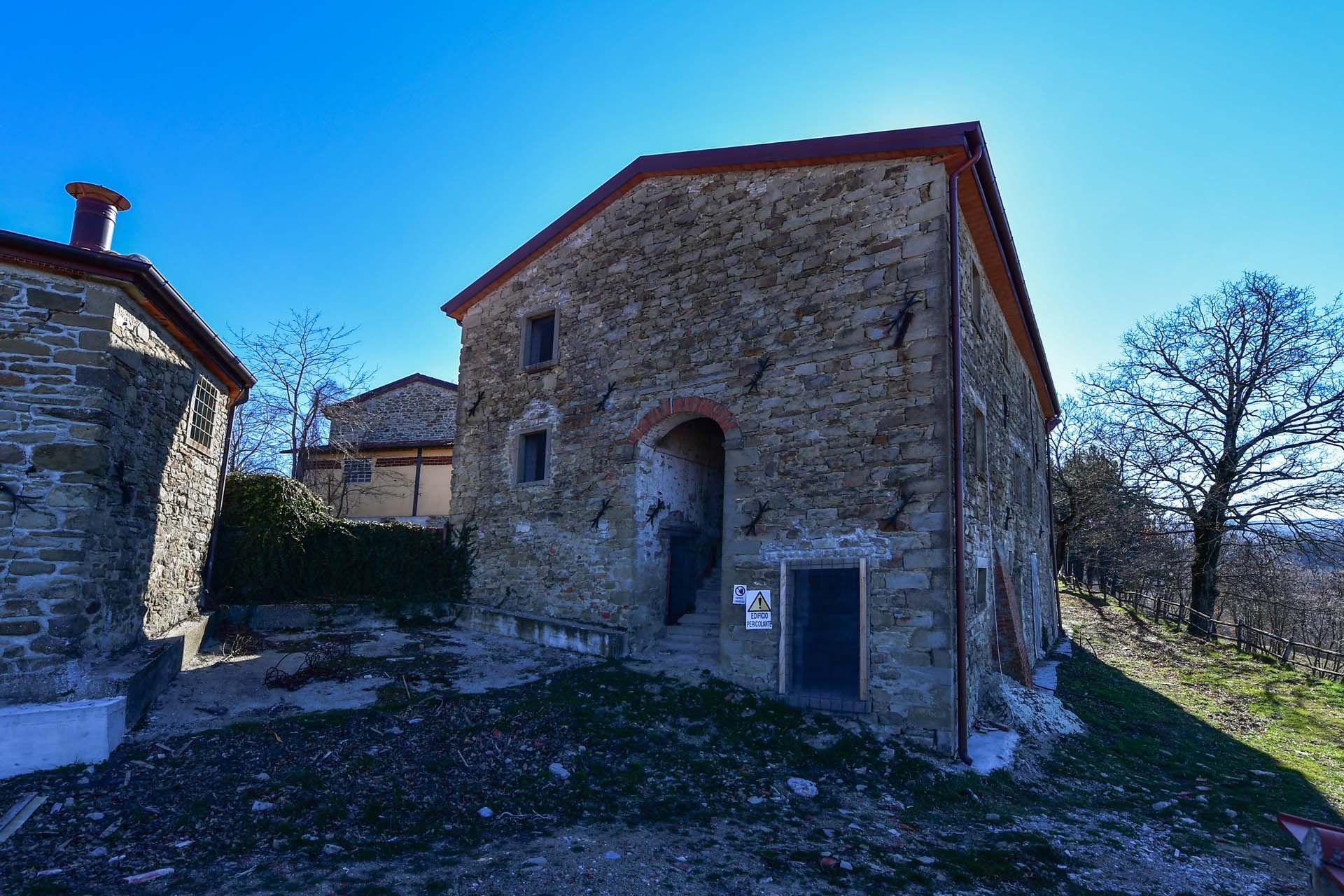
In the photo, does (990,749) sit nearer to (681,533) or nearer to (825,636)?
(825,636)

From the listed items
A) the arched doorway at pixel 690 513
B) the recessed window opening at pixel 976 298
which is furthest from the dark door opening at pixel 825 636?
the recessed window opening at pixel 976 298

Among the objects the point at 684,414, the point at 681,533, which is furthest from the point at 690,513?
the point at 684,414

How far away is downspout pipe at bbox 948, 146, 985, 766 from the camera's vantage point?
23.2ft

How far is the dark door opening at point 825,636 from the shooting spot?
24.8ft

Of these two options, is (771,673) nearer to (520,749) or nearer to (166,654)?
(520,749)

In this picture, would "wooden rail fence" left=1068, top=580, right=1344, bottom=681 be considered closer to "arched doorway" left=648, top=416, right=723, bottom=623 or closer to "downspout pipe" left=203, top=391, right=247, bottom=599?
"arched doorway" left=648, top=416, right=723, bottom=623

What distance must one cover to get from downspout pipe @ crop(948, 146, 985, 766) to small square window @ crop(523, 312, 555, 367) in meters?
6.64

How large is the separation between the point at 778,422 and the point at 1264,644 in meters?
15.1

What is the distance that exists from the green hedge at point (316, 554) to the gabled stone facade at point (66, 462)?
4.06m

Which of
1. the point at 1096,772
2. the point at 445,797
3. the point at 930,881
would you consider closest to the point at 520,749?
the point at 445,797

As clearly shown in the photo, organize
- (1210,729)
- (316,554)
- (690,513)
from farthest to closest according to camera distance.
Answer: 1. (316,554)
2. (690,513)
3. (1210,729)

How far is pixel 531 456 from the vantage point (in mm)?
11969

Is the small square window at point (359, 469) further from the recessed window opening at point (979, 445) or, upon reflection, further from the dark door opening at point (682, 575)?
the recessed window opening at point (979, 445)

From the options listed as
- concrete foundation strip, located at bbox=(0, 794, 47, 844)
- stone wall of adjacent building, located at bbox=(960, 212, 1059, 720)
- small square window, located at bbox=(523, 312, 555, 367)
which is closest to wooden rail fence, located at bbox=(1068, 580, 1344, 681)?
stone wall of adjacent building, located at bbox=(960, 212, 1059, 720)
